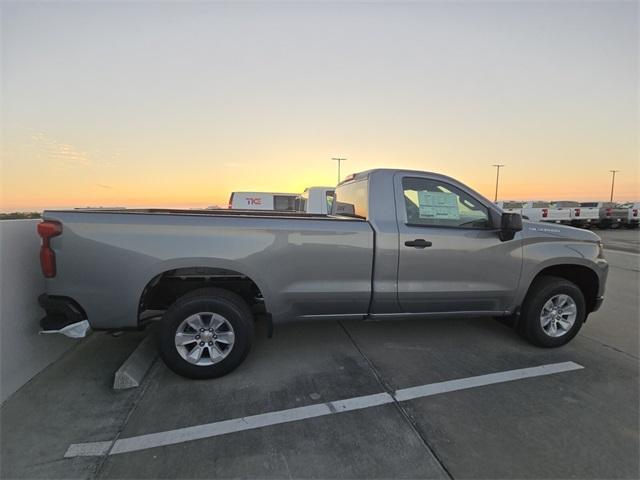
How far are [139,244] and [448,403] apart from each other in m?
3.00

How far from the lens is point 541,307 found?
152 inches

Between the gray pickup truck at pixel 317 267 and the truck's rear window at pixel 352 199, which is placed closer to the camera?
the gray pickup truck at pixel 317 267

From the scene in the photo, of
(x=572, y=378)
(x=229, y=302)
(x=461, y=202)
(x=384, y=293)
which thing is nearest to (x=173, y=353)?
(x=229, y=302)

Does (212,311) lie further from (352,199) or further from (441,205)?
(441,205)

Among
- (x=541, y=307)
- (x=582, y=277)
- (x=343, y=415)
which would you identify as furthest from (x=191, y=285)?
(x=582, y=277)

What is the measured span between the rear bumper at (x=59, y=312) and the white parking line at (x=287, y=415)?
1046mm

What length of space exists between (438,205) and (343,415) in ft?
7.48

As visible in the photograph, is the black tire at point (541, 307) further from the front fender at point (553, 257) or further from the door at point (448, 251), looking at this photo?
the door at point (448, 251)

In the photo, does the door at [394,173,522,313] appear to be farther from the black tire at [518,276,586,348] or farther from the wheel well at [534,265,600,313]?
the wheel well at [534,265,600,313]

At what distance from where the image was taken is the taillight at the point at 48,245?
9.39 ft

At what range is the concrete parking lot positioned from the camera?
223 cm

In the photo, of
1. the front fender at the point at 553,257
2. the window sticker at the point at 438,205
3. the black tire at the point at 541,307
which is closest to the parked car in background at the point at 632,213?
the front fender at the point at 553,257

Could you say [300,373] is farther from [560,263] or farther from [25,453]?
[560,263]

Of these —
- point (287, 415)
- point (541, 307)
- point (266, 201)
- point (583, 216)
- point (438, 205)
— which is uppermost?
point (266, 201)
